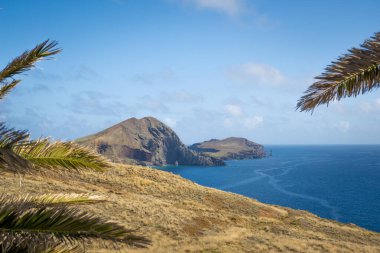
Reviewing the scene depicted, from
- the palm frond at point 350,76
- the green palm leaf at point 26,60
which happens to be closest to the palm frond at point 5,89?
the green palm leaf at point 26,60

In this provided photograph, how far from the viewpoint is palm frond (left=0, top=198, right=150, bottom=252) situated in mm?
4238

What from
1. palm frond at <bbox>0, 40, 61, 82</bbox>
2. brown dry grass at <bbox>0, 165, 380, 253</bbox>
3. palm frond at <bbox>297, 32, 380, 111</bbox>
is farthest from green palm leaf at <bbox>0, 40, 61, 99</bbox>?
brown dry grass at <bbox>0, 165, 380, 253</bbox>

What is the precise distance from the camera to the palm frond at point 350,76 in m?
5.09

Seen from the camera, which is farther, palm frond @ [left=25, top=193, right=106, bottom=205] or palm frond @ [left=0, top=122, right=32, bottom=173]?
palm frond @ [left=25, top=193, right=106, bottom=205]

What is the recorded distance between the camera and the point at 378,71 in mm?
5199

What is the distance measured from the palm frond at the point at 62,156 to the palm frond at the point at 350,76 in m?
4.12

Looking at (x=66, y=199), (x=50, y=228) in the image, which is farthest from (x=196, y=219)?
(x=50, y=228)

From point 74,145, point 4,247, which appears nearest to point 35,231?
point 4,247

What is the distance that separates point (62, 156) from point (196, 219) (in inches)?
894

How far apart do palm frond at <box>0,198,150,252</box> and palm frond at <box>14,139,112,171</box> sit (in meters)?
1.29

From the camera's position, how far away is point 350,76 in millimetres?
5406

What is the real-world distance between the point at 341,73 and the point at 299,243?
2098cm

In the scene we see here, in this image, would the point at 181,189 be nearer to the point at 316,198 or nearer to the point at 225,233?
the point at 225,233

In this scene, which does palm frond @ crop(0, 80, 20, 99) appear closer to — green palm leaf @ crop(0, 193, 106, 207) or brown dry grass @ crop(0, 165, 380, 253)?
green palm leaf @ crop(0, 193, 106, 207)
